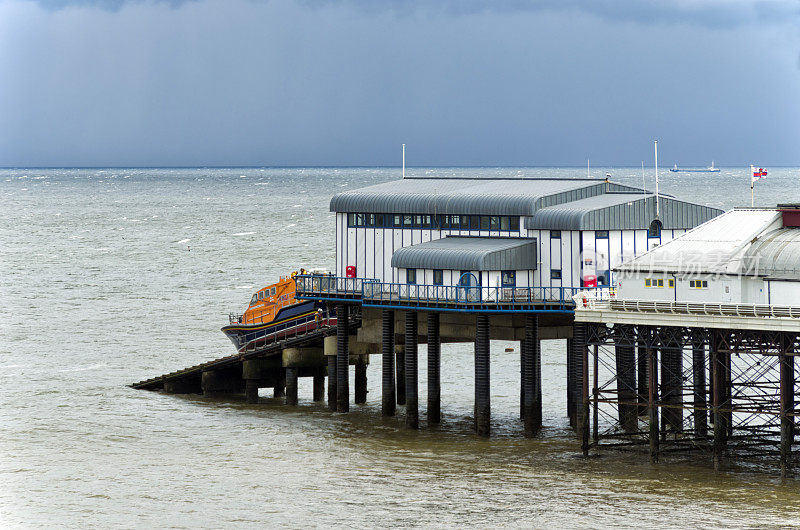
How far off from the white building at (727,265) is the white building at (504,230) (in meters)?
5.14

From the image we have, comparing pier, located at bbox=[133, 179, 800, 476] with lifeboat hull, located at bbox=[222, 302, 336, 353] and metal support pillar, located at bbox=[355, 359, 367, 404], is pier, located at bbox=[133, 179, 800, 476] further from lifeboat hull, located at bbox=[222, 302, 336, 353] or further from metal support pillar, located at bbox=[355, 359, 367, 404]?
lifeboat hull, located at bbox=[222, 302, 336, 353]

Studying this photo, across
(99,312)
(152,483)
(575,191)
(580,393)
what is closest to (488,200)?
(575,191)

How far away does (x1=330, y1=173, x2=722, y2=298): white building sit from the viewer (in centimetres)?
Result: 7138

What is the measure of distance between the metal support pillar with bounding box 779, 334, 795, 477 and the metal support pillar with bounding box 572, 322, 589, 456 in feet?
28.7

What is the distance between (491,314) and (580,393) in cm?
686

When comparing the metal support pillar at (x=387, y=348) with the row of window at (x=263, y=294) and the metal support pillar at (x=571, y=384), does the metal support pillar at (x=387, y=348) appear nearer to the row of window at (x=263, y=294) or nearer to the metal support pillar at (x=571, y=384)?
the metal support pillar at (x=571, y=384)

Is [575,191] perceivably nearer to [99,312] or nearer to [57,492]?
[57,492]

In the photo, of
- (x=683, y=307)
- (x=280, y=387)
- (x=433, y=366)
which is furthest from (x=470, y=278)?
(x=280, y=387)

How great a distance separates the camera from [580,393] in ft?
227

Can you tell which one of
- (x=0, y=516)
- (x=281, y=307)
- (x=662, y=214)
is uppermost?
(x=662, y=214)

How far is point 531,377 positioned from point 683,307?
1160cm

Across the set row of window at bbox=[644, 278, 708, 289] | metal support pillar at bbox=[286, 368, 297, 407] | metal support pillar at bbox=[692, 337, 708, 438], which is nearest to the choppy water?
metal support pillar at bbox=[286, 368, 297, 407]

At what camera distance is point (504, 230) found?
246 ft

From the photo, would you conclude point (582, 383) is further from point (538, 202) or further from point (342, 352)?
point (342, 352)
